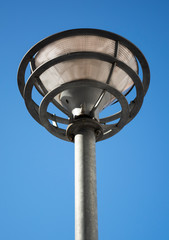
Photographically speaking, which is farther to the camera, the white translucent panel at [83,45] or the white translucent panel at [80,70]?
the white translucent panel at [80,70]

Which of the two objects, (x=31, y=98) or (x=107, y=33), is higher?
(x=107, y=33)

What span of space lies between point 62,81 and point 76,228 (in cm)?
570

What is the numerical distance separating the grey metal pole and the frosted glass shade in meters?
2.02

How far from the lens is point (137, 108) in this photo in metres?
15.5

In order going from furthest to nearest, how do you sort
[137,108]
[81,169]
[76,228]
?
[137,108] → [81,169] → [76,228]

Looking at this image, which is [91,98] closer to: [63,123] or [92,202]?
[63,123]

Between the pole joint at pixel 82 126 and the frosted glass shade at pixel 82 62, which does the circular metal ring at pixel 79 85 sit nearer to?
the frosted glass shade at pixel 82 62

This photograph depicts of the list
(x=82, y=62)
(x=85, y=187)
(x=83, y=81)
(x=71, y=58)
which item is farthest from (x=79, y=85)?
(x=85, y=187)

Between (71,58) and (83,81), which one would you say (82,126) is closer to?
(83,81)

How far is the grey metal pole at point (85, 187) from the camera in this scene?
40.3 ft

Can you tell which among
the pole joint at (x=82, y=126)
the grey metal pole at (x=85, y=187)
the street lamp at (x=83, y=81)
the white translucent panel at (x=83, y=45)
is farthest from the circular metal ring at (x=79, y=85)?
the grey metal pole at (x=85, y=187)

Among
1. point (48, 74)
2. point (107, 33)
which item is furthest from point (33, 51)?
point (107, 33)

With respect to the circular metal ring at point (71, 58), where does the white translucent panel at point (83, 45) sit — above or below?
above

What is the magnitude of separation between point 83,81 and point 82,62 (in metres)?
0.74
